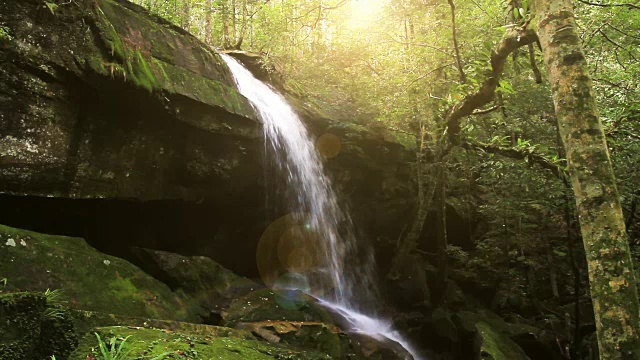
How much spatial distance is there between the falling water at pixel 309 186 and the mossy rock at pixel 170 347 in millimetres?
5869

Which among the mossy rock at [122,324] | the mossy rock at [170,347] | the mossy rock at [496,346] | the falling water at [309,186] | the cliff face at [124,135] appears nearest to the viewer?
the mossy rock at [170,347]

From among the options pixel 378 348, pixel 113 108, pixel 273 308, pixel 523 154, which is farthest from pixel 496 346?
pixel 113 108

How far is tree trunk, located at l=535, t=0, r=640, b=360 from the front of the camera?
307 cm

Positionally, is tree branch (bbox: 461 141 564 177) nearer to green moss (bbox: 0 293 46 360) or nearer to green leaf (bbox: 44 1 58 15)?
green moss (bbox: 0 293 46 360)

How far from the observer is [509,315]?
1254cm

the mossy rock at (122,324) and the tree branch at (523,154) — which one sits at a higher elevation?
the tree branch at (523,154)

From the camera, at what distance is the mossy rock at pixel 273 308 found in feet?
22.6

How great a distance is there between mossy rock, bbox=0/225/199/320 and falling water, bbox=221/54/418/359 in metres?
5.06

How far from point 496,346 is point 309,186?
6.40 m

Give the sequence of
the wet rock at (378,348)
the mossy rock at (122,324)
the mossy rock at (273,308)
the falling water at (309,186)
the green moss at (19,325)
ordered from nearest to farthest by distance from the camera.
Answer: the green moss at (19,325)
the mossy rock at (122,324)
the mossy rock at (273,308)
the wet rock at (378,348)
the falling water at (309,186)

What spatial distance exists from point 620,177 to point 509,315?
616cm

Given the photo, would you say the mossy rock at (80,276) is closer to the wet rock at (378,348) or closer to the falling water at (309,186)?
the wet rock at (378,348)

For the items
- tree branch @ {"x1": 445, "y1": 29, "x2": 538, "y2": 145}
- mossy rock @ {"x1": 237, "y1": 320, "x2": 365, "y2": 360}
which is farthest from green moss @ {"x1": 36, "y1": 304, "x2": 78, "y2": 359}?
tree branch @ {"x1": 445, "y1": 29, "x2": 538, "y2": 145}

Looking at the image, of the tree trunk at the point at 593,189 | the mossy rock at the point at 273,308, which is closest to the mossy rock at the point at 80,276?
the mossy rock at the point at 273,308
